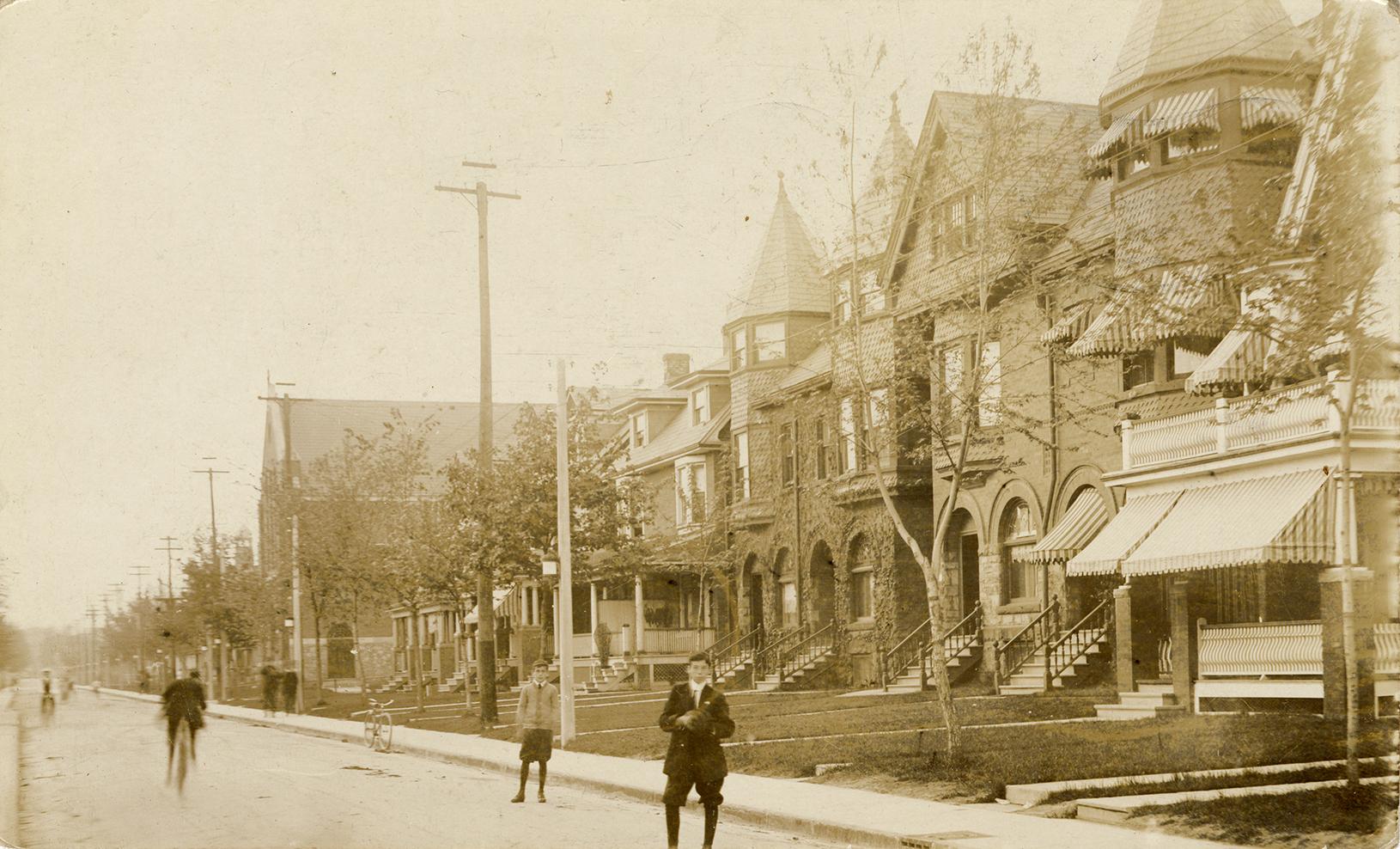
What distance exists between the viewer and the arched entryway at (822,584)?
36.2 m

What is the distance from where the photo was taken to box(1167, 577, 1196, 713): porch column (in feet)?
72.2

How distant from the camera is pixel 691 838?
47.6 ft

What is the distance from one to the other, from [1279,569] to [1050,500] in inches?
238

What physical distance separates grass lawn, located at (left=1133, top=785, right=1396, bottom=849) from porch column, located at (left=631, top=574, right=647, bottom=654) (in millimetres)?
27006

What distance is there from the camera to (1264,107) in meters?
20.4

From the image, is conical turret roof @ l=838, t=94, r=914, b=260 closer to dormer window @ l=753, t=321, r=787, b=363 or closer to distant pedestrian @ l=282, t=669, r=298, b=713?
dormer window @ l=753, t=321, r=787, b=363

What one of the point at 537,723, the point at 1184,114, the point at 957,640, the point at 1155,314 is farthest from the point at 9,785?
the point at 1184,114

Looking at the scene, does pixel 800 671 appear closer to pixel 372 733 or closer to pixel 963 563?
pixel 963 563

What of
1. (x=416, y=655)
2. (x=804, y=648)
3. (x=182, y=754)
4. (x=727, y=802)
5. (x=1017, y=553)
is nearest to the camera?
(x=727, y=802)

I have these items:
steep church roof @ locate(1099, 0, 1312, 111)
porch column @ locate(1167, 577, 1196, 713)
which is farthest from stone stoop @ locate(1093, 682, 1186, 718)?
steep church roof @ locate(1099, 0, 1312, 111)

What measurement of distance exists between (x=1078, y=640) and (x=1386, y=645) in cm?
829

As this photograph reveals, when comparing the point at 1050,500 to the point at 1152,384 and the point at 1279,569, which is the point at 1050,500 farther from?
the point at 1279,569

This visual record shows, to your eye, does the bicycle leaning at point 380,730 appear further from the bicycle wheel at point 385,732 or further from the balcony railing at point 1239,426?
the balcony railing at point 1239,426

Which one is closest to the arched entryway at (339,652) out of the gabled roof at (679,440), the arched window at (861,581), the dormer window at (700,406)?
the gabled roof at (679,440)
